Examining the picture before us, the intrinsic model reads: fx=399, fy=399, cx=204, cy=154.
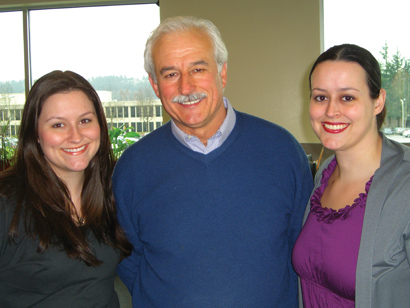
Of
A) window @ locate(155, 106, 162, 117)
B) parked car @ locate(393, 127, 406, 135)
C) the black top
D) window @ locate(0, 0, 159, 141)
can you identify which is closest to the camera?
the black top

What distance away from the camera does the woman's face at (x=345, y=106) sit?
1.38 meters

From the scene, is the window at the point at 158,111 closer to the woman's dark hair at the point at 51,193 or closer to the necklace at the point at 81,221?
the woman's dark hair at the point at 51,193

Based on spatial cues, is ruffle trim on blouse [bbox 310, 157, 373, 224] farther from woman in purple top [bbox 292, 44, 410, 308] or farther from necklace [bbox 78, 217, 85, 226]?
necklace [bbox 78, 217, 85, 226]

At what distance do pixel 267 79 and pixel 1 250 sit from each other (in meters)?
4.62

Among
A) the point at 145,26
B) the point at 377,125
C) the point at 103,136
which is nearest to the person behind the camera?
the point at 377,125

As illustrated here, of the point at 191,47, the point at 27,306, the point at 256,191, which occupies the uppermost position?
the point at 191,47

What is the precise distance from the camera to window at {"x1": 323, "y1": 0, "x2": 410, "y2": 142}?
17.4ft

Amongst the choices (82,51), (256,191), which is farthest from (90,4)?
(256,191)

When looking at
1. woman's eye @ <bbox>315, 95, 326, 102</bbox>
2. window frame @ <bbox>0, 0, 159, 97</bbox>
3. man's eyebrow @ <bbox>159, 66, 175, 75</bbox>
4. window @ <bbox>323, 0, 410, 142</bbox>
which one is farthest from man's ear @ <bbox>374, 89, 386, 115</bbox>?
window frame @ <bbox>0, 0, 159, 97</bbox>

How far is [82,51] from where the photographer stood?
19.1 ft

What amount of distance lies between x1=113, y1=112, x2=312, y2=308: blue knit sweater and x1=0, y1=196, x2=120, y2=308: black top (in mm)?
331

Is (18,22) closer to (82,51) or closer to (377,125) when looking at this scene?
(82,51)

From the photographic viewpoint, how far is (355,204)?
1.37 m

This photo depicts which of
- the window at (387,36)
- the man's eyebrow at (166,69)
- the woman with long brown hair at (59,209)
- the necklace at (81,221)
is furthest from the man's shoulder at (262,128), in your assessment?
the window at (387,36)
